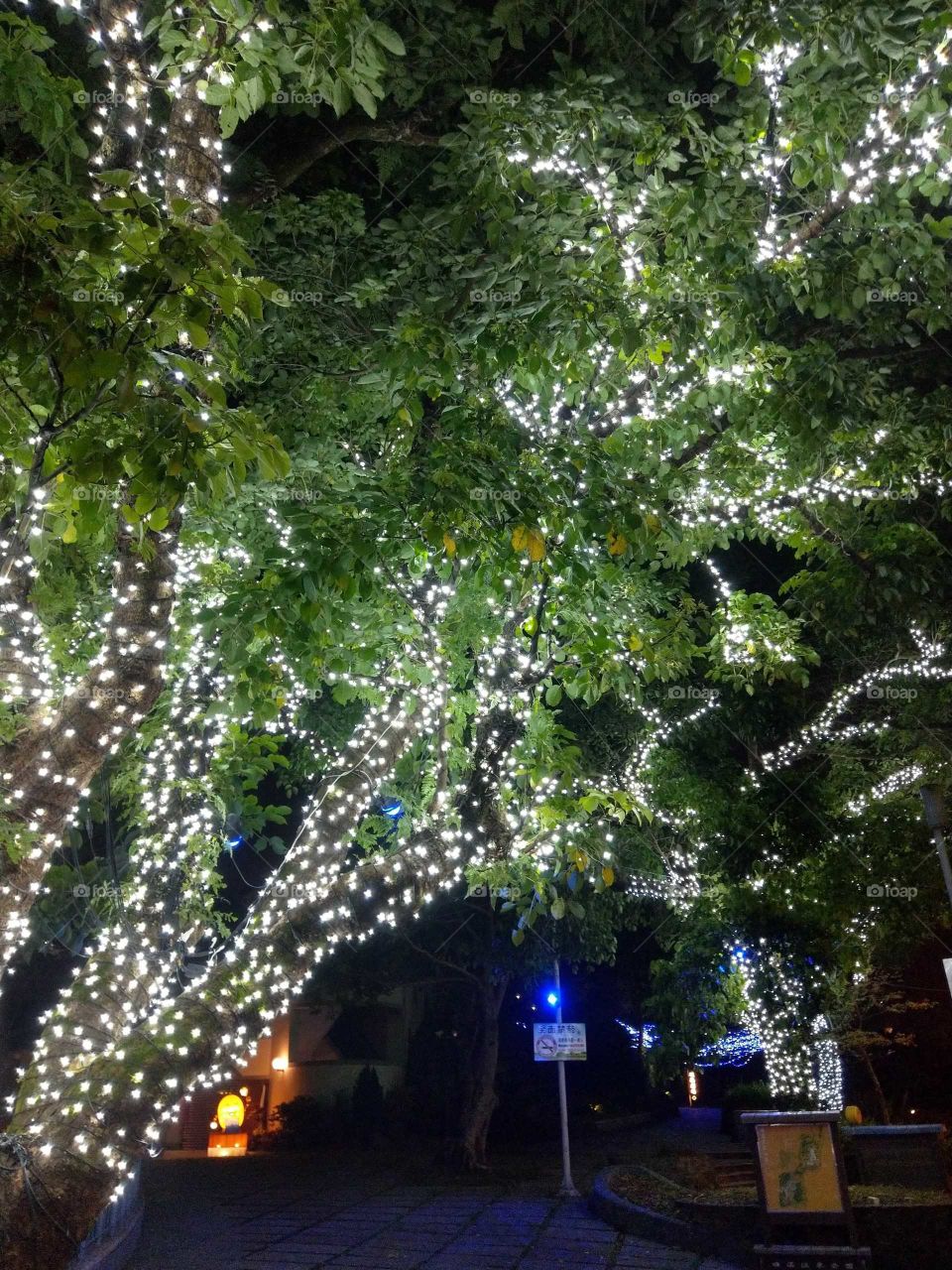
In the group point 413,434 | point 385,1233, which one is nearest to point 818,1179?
point 385,1233

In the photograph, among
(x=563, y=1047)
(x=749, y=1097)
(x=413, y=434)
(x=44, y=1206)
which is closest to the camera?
(x=44, y=1206)

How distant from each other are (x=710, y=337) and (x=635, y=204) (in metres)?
1.04

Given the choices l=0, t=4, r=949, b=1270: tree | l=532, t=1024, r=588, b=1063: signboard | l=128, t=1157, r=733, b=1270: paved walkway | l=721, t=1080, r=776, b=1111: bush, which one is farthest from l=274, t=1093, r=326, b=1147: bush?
l=0, t=4, r=949, b=1270: tree

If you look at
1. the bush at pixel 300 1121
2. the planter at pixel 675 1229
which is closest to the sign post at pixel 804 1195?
the planter at pixel 675 1229

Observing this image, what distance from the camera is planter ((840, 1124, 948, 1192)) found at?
8.97 meters

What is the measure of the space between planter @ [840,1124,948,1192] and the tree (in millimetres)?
5036

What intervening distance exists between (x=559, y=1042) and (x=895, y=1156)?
4521mm

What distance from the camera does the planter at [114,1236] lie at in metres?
7.28

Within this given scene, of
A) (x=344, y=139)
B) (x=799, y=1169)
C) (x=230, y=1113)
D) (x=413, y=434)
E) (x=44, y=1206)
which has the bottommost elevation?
(x=230, y=1113)

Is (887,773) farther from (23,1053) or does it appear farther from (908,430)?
(23,1053)

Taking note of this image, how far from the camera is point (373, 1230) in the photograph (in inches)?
395

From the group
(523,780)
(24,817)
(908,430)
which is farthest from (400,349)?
(908,430)

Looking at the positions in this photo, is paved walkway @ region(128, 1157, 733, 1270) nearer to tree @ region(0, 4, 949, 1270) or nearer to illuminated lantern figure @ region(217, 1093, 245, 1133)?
tree @ region(0, 4, 949, 1270)

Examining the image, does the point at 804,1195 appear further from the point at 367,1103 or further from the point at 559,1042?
the point at 367,1103
